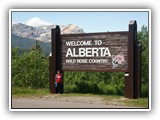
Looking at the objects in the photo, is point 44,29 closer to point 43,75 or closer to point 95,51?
point 43,75

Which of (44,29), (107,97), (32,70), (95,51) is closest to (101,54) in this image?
(95,51)

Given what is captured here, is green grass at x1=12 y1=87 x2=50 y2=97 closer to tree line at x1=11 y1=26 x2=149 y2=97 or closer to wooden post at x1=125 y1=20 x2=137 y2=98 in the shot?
tree line at x1=11 y1=26 x2=149 y2=97

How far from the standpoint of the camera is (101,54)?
12.8m

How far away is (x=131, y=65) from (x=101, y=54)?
114cm

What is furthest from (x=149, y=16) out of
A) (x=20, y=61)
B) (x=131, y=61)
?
(x=20, y=61)

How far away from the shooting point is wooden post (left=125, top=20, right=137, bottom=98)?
12141 mm

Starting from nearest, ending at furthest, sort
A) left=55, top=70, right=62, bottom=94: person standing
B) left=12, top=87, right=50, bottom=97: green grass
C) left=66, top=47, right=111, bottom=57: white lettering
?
left=66, top=47, right=111, bottom=57: white lettering, left=12, top=87, right=50, bottom=97: green grass, left=55, top=70, right=62, bottom=94: person standing

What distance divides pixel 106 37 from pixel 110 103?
7.95 feet

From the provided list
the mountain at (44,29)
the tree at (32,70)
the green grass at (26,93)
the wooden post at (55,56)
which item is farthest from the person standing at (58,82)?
the tree at (32,70)

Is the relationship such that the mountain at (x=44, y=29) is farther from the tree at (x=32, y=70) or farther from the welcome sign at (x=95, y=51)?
the tree at (x=32, y=70)

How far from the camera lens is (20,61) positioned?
1564cm

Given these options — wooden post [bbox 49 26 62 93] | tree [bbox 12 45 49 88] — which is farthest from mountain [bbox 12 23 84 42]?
tree [bbox 12 45 49 88]

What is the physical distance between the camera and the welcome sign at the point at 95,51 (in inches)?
492
